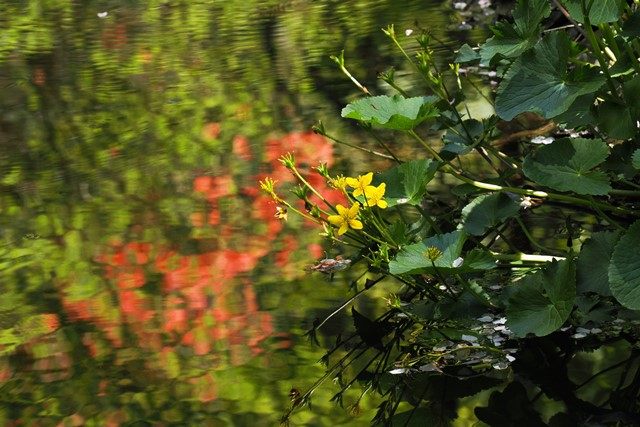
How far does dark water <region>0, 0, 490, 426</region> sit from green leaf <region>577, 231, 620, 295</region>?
45 centimetres

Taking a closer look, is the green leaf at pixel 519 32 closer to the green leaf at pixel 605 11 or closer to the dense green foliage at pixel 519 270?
the dense green foliage at pixel 519 270

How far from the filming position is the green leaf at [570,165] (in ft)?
6.29

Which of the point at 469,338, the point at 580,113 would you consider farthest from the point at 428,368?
the point at 580,113

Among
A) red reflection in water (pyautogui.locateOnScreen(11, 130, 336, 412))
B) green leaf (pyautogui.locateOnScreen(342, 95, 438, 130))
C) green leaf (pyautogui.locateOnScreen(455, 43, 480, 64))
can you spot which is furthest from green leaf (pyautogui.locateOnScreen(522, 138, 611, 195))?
red reflection in water (pyautogui.locateOnScreen(11, 130, 336, 412))

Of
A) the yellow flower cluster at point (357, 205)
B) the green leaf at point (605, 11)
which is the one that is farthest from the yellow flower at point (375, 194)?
the green leaf at point (605, 11)

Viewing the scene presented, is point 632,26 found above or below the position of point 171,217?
above

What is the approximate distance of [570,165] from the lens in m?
1.97

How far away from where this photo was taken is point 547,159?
1998 mm

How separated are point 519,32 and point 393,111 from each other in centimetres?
29

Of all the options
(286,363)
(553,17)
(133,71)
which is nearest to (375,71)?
(553,17)

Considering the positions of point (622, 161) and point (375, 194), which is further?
point (622, 161)

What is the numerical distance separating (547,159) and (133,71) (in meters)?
3.33

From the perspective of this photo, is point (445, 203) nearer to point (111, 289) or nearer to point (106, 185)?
point (111, 289)

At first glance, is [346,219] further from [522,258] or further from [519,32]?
[519,32]
